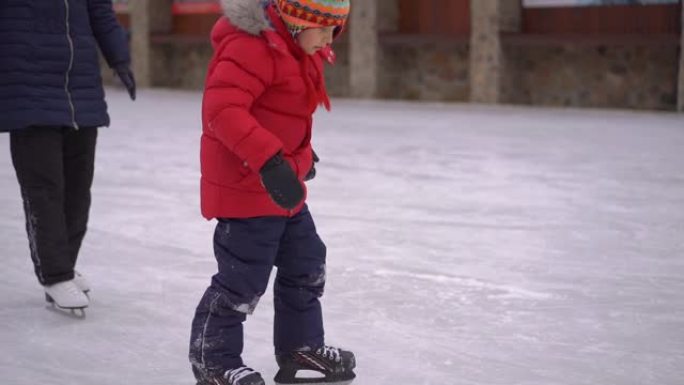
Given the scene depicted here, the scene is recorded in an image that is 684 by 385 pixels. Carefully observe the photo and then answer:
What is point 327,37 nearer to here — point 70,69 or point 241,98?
point 241,98

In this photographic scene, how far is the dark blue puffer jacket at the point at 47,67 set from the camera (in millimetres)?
3010

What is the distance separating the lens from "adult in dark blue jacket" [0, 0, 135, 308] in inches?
119

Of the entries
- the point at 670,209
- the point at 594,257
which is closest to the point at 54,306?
the point at 594,257

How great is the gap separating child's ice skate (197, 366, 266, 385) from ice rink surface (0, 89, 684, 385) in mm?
163

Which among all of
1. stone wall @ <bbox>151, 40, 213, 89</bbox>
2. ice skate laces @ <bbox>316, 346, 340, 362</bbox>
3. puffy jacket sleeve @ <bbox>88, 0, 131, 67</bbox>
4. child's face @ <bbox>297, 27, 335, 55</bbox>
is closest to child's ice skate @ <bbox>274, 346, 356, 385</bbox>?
ice skate laces @ <bbox>316, 346, 340, 362</bbox>

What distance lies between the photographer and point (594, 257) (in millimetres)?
4004

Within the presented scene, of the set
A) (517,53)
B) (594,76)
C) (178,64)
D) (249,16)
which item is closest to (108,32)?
(249,16)

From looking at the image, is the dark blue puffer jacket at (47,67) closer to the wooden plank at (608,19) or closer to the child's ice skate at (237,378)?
the child's ice skate at (237,378)

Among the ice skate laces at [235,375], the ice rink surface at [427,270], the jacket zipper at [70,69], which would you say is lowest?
the ice rink surface at [427,270]

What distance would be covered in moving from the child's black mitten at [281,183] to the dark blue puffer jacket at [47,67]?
115 cm

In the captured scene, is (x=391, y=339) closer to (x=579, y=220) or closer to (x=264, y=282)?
(x=264, y=282)

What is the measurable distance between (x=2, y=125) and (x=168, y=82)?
50.8 ft

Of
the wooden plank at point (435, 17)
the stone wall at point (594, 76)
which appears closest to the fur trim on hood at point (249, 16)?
the stone wall at point (594, 76)

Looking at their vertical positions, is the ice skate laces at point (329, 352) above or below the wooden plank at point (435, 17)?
below
